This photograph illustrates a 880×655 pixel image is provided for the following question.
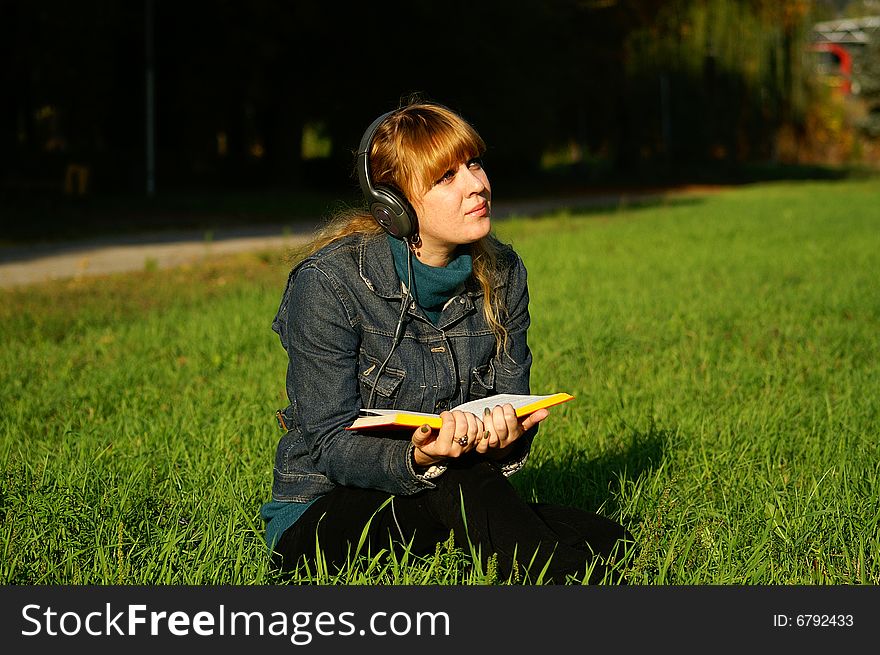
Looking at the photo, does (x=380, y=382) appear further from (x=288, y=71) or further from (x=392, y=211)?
(x=288, y=71)

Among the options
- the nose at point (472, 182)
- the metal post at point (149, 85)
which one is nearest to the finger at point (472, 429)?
the nose at point (472, 182)

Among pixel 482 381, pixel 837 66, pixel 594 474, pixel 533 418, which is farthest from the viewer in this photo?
pixel 837 66

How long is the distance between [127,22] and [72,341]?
1854 cm

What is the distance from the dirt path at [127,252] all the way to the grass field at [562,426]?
3.72 feet

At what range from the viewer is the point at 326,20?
2670 cm

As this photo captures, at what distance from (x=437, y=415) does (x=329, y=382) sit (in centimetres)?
36

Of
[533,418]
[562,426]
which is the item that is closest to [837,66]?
[562,426]

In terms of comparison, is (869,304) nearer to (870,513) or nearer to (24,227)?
(870,513)

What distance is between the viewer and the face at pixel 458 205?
3.02 m

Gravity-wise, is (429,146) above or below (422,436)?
above

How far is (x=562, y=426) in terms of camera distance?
16.1 ft

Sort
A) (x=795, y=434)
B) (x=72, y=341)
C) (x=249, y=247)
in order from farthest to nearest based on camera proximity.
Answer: (x=249, y=247) < (x=72, y=341) < (x=795, y=434)

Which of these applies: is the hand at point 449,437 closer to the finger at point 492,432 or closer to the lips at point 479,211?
the finger at point 492,432

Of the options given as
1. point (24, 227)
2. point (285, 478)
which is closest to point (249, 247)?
point (24, 227)
